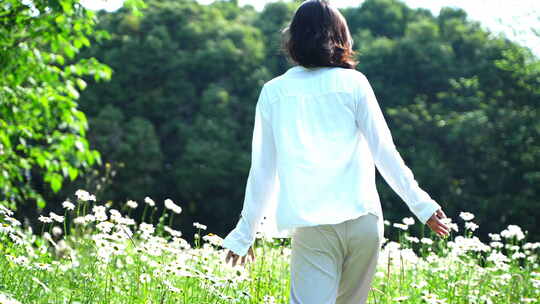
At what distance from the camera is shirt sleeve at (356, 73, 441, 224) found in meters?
2.53

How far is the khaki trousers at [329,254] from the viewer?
245 centimetres

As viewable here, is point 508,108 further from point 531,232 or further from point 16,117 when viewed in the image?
point 16,117

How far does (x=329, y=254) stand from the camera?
2461 mm

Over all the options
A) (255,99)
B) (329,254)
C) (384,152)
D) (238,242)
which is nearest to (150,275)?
(238,242)

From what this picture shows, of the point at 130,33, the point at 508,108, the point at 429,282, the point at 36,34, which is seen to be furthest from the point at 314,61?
the point at 130,33

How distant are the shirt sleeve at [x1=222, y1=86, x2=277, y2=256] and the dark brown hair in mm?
223

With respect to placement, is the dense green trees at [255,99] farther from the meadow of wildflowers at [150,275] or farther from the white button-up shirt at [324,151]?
the white button-up shirt at [324,151]

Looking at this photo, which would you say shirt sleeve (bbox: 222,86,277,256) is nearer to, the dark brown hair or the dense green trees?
the dark brown hair

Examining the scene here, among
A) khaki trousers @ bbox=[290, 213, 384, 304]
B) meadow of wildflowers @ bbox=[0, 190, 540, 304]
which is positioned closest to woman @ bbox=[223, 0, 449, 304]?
khaki trousers @ bbox=[290, 213, 384, 304]

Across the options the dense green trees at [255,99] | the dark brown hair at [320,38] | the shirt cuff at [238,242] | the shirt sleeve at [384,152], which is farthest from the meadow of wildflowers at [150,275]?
the dense green trees at [255,99]

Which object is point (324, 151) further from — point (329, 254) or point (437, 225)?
point (437, 225)

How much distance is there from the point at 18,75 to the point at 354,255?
13.8 feet

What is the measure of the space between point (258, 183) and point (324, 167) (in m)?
0.36

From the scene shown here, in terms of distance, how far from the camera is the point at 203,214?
A: 2473 centimetres
